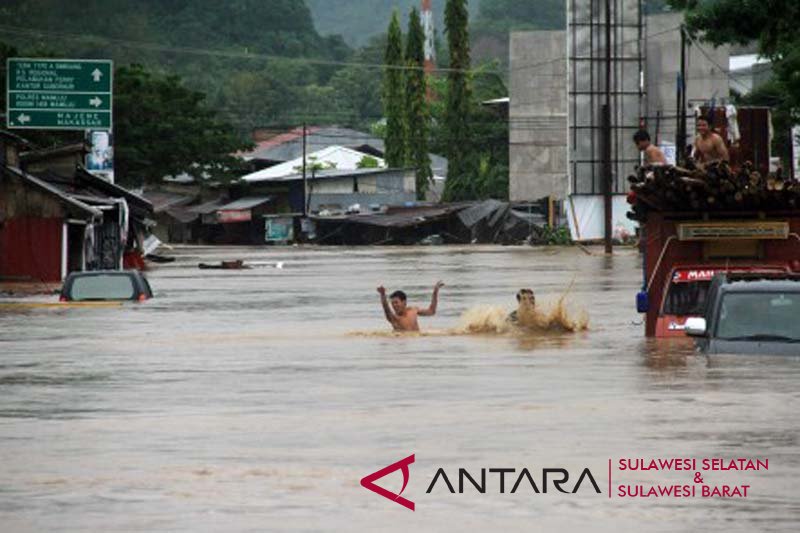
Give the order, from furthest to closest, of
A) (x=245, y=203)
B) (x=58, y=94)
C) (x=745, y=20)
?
(x=245, y=203), (x=58, y=94), (x=745, y=20)

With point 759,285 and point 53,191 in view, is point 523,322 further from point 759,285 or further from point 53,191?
point 53,191

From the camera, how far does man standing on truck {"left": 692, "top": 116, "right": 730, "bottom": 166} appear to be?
81.1 feet

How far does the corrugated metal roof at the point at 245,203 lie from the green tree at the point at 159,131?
44.5 feet

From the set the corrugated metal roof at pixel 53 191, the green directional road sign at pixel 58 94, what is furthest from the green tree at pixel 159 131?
the corrugated metal roof at pixel 53 191

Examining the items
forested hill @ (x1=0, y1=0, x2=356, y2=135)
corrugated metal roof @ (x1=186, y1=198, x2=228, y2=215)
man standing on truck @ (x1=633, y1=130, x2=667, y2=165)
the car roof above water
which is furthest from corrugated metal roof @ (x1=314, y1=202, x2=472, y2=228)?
the car roof above water

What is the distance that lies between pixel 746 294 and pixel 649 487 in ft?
25.6

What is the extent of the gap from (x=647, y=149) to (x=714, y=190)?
3.32 feet

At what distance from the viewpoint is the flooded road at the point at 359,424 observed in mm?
11266

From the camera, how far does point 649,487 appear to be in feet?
39.0

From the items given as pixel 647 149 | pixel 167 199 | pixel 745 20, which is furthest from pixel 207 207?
pixel 647 149

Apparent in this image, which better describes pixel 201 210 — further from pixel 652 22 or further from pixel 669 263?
pixel 669 263

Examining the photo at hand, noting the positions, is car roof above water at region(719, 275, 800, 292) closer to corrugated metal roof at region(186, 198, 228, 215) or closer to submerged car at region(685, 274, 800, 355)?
submerged car at region(685, 274, 800, 355)

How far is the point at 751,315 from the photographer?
19500 mm

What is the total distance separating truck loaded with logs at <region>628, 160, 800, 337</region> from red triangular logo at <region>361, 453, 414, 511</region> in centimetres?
1127
